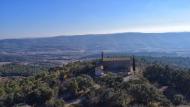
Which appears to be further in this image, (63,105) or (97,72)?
(97,72)

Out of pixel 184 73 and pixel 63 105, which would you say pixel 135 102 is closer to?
pixel 63 105

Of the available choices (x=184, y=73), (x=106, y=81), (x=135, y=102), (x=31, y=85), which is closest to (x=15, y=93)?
(x=31, y=85)

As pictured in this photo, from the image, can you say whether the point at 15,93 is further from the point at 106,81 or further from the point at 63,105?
the point at 106,81

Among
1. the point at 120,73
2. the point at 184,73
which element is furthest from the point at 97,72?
the point at 184,73

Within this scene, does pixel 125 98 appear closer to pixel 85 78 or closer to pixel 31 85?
pixel 85 78

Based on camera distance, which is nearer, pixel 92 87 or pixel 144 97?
pixel 144 97

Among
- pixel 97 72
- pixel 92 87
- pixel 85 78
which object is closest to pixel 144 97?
pixel 92 87

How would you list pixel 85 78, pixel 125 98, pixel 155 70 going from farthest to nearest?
pixel 155 70, pixel 85 78, pixel 125 98

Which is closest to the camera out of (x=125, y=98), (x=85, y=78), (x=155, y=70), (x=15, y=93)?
(x=125, y=98)
